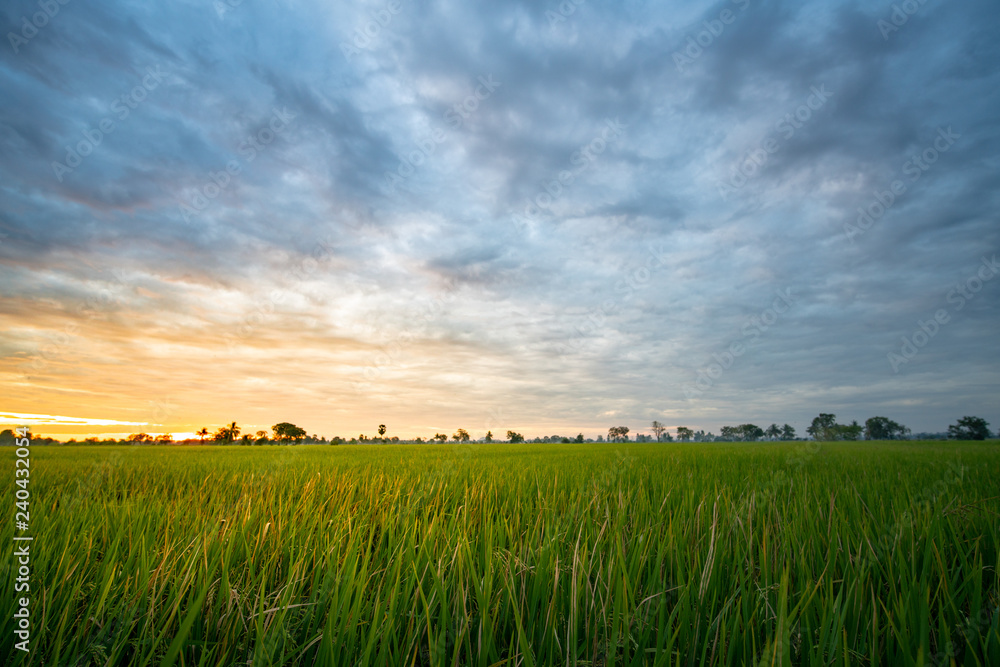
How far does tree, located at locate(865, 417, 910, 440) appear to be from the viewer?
114312mm

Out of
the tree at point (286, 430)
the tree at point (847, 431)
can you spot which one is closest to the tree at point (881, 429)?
the tree at point (847, 431)

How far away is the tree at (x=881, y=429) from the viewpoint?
114 meters

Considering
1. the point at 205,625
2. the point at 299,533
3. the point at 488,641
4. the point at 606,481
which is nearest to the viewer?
the point at 488,641

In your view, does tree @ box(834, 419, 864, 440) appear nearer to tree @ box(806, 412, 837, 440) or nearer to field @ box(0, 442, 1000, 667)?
tree @ box(806, 412, 837, 440)

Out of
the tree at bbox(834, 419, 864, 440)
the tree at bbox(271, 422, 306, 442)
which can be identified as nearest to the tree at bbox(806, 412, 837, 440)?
the tree at bbox(834, 419, 864, 440)

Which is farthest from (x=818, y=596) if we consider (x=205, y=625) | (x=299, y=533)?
(x=299, y=533)

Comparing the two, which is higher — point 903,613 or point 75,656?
point 903,613

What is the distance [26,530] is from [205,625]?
2.21 meters

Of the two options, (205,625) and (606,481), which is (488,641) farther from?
(606,481)

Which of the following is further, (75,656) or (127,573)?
(127,573)

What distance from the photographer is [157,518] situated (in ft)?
11.2

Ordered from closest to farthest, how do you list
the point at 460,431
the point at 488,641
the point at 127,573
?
the point at 488,641 → the point at 127,573 → the point at 460,431

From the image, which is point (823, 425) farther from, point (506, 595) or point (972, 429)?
point (506, 595)

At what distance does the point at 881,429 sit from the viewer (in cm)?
11531
